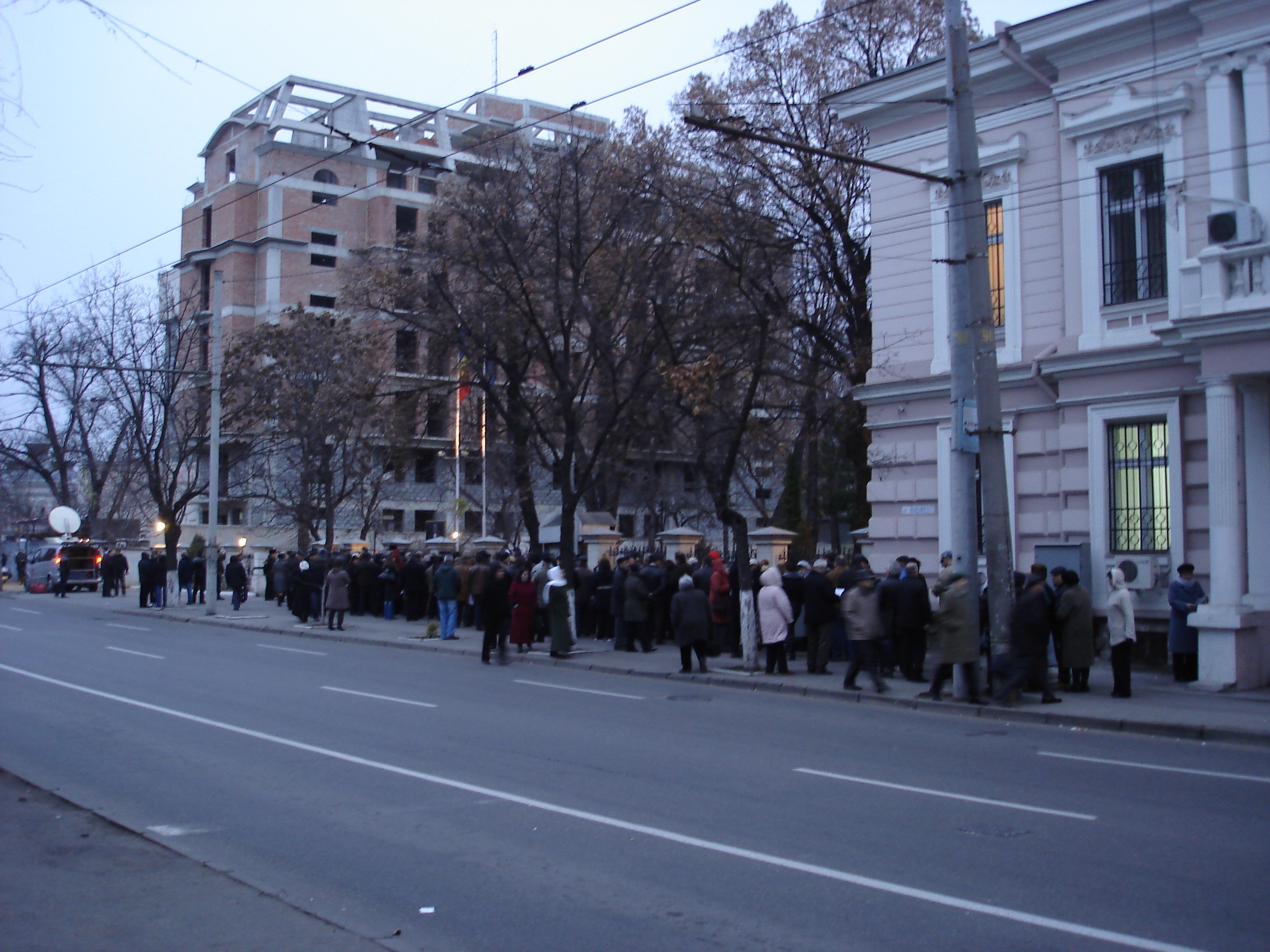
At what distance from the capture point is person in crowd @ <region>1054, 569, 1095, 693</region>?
591 inches

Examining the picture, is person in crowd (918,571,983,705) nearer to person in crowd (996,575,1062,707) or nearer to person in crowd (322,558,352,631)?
person in crowd (996,575,1062,707)

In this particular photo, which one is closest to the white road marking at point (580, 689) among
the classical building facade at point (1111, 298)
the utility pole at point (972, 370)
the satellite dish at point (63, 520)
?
the utility pole at point (972, 370)

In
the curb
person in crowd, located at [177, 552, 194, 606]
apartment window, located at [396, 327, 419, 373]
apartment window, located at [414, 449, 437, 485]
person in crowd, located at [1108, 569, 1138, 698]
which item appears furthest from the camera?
apartment window, located at [414, 449, 437, 485]

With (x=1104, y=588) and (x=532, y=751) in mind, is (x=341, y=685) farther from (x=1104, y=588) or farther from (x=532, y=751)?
(x=1104, y=588)

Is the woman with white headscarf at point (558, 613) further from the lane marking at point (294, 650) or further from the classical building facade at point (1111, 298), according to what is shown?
the classical building facade at point (1111, 298)

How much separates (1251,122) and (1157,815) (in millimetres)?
11757

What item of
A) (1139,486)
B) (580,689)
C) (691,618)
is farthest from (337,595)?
(1139,486)

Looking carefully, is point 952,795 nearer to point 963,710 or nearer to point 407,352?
point 963,710

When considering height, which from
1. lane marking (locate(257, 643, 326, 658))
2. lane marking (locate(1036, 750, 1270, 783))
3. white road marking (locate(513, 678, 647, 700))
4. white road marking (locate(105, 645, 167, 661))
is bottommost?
lane marking (locate(1036, 750, 1270, 783))

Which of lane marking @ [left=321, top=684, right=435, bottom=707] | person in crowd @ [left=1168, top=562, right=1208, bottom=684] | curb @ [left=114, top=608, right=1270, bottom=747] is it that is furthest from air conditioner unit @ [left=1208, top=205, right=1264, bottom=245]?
lane marking @ [left=321, top=684, right=435, bottom=707]

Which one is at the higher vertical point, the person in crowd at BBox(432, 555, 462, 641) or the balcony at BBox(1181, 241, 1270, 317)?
the balcony at BBox(1181, 241, 1270, 317)

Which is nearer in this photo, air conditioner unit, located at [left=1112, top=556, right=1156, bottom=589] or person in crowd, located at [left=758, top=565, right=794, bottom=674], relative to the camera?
person in crowd, located at [left=758, top=565, right=794, bottom=674]

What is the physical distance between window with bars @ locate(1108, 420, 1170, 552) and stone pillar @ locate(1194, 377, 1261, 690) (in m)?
1.57

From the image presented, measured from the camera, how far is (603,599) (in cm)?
2377
